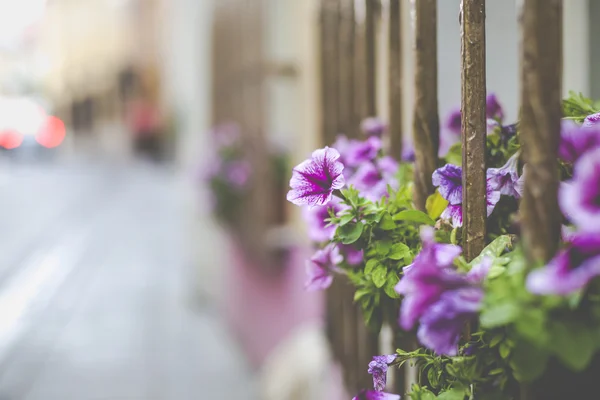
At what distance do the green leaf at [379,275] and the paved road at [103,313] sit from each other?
10.7 ft

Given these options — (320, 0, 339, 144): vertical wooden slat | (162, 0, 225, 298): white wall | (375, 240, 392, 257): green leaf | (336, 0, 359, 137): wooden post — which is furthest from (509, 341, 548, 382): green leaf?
(162, 0, 225, 298): white wall

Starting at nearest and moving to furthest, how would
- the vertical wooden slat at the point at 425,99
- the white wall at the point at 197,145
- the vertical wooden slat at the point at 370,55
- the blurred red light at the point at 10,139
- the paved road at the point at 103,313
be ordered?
the vertical wooden slat at the point at 425,99 → the vertical wooden slat at the point at 370,55 → the paved road at the point at 103,313 → the white wall at the point at 197,145 → the blurred red light at the point at 10,139

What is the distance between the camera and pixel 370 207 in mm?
1106

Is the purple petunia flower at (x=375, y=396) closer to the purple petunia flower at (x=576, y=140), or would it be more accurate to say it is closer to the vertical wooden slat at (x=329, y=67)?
the purple petunia flower at (x=576, y=140)

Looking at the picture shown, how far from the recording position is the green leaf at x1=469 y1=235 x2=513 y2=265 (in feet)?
3.06

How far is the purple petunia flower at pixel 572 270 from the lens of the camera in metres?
0.70

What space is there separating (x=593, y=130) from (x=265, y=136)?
3.30 meters

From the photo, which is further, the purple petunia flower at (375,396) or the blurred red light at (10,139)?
the blurred red light at (10,139)

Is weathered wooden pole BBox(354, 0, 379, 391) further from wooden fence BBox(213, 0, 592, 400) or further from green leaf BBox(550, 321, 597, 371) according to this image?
green leaf BBox(550, 321, 597, 371)

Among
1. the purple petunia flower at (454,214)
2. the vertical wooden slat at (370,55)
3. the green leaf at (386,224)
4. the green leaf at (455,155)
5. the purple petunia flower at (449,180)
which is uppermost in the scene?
the vertical wooden slat at (370,55)

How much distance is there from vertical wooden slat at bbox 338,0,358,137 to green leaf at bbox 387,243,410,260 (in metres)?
1.02

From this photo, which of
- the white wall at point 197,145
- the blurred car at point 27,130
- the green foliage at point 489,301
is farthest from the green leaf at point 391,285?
the blurred car at point 27,130

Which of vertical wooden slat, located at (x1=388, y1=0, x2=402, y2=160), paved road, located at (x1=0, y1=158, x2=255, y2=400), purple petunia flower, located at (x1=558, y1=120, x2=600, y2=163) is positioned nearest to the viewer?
purple petunia flower, located at (x1=558, y1=120, x2=600, y2=163)

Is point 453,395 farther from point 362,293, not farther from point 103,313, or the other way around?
point 103,313
